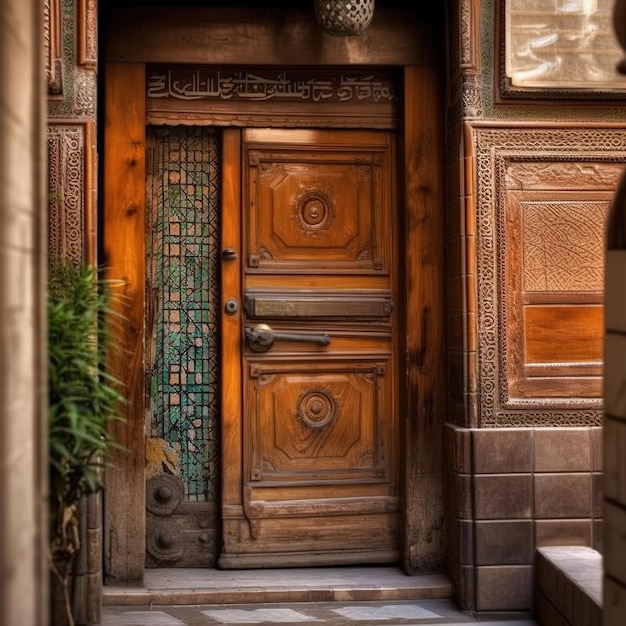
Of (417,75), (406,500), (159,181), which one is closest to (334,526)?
(406,500)

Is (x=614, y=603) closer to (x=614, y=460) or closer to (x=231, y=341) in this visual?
(x=614, y=460)

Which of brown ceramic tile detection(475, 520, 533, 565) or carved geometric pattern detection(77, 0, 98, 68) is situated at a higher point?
carved geometric pattern detection(77, 0, 98, 68)

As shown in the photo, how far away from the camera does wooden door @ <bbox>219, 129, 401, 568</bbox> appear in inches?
202

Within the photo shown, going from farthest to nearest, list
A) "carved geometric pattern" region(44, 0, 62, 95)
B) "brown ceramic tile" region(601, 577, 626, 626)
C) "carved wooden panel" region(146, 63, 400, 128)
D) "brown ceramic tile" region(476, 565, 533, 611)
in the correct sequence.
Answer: "carved wooden panel" region(146, 63, 400, 128)
"brown ceramic tile" region(476, 565, 533, 611)
"carved geometric pattern" region(44, 0, 62, 95)
"brown ceramic tile" region(601, 577, 626, 626)

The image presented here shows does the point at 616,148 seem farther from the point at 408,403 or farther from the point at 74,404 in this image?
the point at 74,404

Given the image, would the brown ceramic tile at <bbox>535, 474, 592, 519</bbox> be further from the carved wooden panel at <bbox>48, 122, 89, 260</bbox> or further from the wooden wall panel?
the carved wooden panel at <bbox>48, 122, 89, 260</bbox>

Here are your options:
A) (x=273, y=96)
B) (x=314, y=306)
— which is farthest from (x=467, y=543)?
(x=273, y=96)

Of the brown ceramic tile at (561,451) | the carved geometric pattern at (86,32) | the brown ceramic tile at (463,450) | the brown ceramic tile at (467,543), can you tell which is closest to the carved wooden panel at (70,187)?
the carved geometric pattern at (86,32)

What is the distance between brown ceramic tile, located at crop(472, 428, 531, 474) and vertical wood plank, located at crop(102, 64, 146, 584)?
1.45 metres

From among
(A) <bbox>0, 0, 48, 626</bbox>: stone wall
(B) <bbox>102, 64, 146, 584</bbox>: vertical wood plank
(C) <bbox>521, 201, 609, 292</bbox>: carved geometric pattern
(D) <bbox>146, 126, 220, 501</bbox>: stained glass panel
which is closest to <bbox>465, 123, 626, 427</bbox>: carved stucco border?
(C) <bbox>521, 201, 609, 292</bbox>: carved geometric pattern

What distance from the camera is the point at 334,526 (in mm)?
5188

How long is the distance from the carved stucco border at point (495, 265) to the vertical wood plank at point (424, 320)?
328mm

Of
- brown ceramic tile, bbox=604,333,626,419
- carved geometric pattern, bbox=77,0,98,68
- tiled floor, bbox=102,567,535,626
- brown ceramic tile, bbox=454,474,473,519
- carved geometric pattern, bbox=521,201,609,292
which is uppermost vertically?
carved geometric pattern, bbox=77,0,98,68

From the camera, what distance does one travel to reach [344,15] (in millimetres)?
4789
